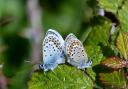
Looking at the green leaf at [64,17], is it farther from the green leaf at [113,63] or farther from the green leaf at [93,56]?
the green leaf at [113,63]

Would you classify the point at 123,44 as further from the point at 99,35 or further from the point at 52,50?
the point at 52,50

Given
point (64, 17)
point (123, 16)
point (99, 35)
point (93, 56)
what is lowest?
point (93, 56)

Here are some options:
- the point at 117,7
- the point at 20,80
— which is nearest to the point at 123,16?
the point at 117,7

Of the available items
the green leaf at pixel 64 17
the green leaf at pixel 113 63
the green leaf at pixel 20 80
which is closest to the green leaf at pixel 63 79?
the green leaf at pixel 113 63

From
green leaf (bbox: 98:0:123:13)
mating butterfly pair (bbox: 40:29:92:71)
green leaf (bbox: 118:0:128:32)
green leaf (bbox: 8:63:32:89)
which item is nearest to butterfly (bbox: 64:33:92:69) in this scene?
mating butterfly pair (bbox: 40:29:92:71)

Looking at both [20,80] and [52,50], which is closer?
[52,50]

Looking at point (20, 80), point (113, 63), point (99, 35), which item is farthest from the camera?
point (20, 80)

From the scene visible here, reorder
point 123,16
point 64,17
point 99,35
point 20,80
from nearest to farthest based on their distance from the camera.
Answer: point 99,35, point 123,16, point 20,80, point 64,17

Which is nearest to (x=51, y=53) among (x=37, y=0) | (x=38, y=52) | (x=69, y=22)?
(x=38, y=52)
